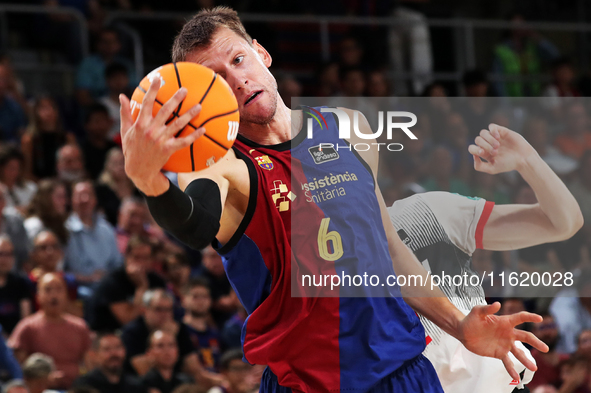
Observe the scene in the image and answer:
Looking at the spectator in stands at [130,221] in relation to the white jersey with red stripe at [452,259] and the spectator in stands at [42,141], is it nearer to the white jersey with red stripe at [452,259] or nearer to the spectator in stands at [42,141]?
the spectator in stands at [42,141]

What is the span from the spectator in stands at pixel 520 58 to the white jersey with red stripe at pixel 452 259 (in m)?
7.94

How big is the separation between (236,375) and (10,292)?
2.18 meters

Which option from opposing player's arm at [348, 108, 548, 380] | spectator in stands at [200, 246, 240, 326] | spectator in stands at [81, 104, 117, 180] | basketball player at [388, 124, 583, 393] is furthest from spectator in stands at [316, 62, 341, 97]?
opposing player's arm at [348, 108, 548, 380]

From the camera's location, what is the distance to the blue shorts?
336 centimetres

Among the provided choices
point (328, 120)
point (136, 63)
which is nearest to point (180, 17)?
point (136, 63)

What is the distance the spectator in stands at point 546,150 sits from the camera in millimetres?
4176

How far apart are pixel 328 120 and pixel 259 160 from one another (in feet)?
1.73

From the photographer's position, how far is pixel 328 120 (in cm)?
374

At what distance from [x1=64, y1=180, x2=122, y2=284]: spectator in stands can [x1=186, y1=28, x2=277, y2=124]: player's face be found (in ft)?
16.4

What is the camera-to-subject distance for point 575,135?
4695mm

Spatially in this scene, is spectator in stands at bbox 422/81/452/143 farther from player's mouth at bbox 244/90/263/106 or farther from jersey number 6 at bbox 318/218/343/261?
player's mouth at bbox 244/90/263/106

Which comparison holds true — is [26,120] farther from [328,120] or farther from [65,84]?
[328,120]

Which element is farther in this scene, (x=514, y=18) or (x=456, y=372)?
(x=514, y=18)

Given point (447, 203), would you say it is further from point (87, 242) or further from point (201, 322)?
point (87, 242)
